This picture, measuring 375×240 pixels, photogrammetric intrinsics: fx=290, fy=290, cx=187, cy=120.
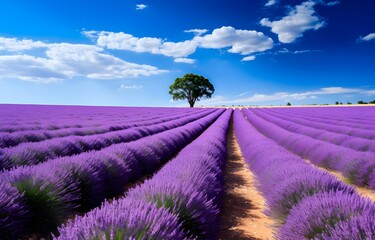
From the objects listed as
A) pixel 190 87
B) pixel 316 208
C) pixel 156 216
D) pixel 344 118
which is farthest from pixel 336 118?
pixel 190 87

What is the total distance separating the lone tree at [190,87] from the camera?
194 ft

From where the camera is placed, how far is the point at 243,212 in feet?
12.9

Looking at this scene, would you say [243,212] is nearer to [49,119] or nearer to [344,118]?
[49,119]

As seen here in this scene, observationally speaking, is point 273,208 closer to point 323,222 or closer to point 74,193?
point 323,222

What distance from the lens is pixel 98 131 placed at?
995cm

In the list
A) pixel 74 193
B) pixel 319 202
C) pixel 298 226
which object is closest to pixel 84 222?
pixel 298 226

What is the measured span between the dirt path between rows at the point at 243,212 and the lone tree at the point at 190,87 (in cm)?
5316

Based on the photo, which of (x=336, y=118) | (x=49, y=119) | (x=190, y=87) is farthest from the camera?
(x=190, y=87)

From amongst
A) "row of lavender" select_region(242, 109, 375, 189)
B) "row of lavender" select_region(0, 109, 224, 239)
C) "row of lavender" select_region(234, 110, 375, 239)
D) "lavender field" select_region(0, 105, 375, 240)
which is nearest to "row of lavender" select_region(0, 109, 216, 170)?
"lavender field" select_region(0, 105, 375, 240)

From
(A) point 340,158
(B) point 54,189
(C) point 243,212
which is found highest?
(B) point 54,189

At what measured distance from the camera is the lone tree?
59031 millimetres

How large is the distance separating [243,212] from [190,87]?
2187 inches

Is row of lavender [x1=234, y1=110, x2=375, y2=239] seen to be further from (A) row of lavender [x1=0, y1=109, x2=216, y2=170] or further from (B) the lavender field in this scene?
(A) row of lavender [x1=0, y1=109, x2=216, y2=170]

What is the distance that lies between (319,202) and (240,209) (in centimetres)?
191
